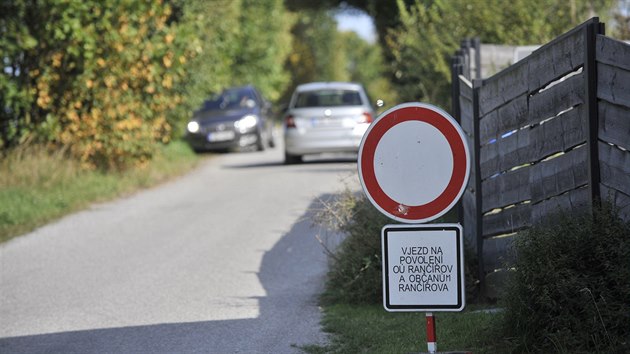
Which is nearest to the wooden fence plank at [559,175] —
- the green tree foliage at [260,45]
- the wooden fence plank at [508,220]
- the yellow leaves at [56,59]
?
the wooden fence plank at [508,220]

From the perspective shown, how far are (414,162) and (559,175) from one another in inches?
53.8

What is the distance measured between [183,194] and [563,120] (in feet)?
41.7

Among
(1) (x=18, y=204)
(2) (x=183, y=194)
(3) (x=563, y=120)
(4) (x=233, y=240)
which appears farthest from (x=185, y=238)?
(3) (x=563, y=120)

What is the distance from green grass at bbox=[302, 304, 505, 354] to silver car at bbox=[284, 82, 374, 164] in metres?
13.4

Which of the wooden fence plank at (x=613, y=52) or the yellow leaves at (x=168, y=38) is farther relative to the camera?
the yellow leaves at (x=168, y=38)

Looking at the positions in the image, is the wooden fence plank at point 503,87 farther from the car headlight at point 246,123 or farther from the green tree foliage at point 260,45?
the green tree foliage at point 260,45

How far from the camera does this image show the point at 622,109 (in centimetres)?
591

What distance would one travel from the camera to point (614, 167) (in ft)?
19.7

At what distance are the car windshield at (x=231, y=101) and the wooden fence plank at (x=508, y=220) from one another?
20.1 m

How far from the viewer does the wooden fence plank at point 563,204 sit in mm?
6375

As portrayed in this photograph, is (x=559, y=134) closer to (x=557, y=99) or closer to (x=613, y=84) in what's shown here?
(x=557, y=99)

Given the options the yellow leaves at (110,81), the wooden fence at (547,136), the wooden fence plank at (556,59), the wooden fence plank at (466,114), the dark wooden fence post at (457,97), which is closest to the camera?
Answer: the wooden fence at (547,136)

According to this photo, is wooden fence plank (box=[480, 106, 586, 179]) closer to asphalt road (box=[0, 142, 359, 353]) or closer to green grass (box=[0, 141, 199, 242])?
asphalt road (box=[0, 142, 359, 353])

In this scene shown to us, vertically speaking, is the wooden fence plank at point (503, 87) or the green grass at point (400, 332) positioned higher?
the wooden fence plank at point (503, 87)
